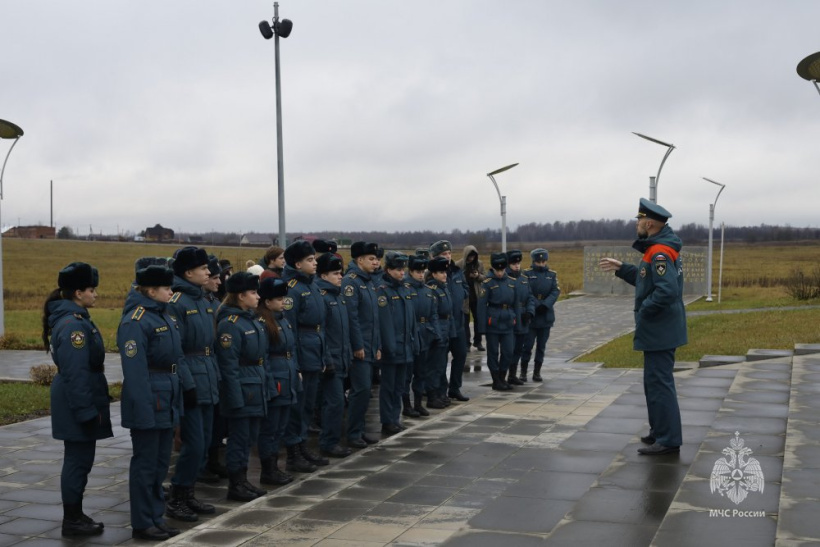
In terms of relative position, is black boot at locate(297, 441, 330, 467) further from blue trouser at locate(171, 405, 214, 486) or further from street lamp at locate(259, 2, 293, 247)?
street lamp at locate(259, 2, 293, 247)

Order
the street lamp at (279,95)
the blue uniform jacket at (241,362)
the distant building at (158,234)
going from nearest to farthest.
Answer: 1. the blue uniform jacket at (241,362)
2. the street lamp at (279,95)
3. the distant building at (158,234)

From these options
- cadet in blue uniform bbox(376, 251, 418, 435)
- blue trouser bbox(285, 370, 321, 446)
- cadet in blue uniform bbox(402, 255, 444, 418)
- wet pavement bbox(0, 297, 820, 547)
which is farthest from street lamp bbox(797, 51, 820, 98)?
blue trouser bbox(285, 370, 321, 446)

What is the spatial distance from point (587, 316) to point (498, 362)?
1556 centimetres

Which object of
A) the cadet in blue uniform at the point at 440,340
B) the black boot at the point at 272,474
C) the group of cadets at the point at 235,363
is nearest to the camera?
the group of cadets at the point at 235,363

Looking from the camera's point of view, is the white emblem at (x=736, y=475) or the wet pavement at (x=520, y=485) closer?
the wet pavement at (x=520, y=485)

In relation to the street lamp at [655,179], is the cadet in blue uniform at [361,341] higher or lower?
lower

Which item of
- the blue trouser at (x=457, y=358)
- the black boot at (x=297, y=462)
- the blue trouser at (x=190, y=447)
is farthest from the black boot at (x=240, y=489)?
the blue trouser at (x=457, y=358)

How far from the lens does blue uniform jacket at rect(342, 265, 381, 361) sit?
8.89 m

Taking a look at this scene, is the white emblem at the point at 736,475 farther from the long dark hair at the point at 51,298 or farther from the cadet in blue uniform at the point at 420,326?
the long dark hair at the point at 51,298

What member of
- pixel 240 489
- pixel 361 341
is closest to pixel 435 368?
pixel 361 341

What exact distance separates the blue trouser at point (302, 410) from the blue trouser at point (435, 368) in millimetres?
2783

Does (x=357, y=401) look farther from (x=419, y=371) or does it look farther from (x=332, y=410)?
(x=419, y=371)

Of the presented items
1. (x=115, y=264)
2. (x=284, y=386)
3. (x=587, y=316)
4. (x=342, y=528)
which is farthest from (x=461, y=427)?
(x=115, y=264)

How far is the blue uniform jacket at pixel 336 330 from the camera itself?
8523 millimetres
